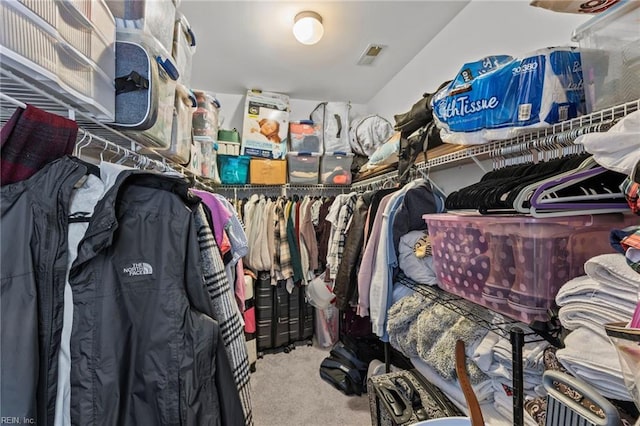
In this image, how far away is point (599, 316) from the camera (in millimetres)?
577

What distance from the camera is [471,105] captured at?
102cm

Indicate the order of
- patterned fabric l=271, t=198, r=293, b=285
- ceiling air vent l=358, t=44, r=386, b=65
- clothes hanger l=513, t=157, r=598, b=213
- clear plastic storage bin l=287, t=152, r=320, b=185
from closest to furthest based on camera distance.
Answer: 1. clothes hanger l=513, t=157, r=598, b=213
2. ceiling air vent l=358, t=44, r=386, b=65
3. patterned fabric l=271, t=198, r=293, b=285
4. clear plastic storage bin l=287, t=152, r=320, b=185

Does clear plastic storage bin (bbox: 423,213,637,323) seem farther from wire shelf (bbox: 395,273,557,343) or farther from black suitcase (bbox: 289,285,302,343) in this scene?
black suitcase (bbox: 289,285,302,343)

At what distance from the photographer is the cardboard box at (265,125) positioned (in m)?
2.73

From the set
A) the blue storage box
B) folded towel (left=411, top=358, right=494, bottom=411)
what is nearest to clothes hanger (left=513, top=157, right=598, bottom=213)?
folded towel (left=411, top=358, right=494, bottom=411)

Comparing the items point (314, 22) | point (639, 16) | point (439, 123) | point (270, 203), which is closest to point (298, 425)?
point (270, 203)

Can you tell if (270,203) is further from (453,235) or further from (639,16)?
(639,16)

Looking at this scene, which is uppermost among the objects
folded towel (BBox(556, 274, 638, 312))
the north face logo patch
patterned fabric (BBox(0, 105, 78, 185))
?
patterned fabric (BBox(0, 105, 78, 185))

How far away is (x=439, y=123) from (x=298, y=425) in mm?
1901

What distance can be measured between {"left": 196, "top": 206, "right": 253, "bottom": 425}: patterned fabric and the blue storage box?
1892 mm

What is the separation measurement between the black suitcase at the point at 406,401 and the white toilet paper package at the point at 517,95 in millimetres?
1073

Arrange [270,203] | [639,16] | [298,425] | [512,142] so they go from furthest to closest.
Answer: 1. [270,203]
2. [298,425]
3. [512,142]
4. [639,16]

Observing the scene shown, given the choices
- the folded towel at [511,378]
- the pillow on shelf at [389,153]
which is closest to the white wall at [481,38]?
the pillow on shelf at [389,153]

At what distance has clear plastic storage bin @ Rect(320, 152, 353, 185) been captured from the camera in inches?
116
